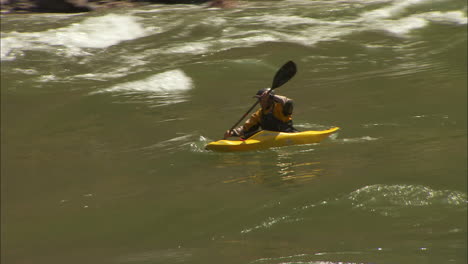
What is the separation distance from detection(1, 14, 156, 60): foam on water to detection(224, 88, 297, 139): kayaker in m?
7.77

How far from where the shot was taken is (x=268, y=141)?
9188 millimetres

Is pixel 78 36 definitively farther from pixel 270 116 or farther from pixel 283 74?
pixel 270 116

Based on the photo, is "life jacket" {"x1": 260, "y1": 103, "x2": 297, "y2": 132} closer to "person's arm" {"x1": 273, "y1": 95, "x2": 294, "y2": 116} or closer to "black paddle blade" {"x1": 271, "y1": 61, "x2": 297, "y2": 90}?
"person's arm" {"x1": 273, "y1": 95, "x2": 294, "y2": 116}

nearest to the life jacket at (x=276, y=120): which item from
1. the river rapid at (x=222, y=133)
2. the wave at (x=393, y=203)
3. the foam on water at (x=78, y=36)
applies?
the river rapid at (x=222, y=133)

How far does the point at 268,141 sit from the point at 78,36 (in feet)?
31.0

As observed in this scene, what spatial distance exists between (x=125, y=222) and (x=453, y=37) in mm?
11034

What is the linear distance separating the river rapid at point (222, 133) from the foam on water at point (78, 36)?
6 centimetres

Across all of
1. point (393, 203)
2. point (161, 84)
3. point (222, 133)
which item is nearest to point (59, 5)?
point (161, 84)

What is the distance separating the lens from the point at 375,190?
684cm

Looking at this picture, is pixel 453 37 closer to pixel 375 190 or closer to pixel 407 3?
pixel 407 3

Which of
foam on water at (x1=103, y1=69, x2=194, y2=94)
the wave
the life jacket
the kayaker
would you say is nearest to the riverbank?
foam on water at (x1=103, y1=69, x2=194, y2=94)

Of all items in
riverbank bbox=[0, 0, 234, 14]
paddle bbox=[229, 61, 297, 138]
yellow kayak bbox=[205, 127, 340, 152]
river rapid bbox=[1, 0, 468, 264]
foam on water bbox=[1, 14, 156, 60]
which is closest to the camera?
river rapid bbox=[1, 0, 468, 264]

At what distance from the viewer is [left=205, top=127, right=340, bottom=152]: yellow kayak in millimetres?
9195

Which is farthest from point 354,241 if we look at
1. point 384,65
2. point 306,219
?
point 384,65
